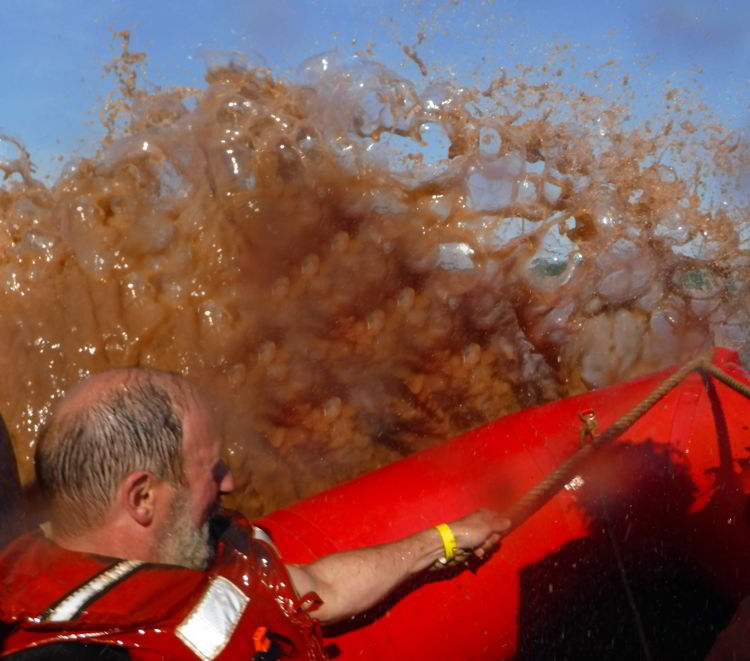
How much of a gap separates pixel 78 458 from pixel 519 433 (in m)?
1.68

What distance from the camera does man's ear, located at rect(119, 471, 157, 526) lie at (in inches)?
78.1

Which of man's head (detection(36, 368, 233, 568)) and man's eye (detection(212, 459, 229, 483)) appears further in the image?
man's eye (detection(212, 459, 229, 483))

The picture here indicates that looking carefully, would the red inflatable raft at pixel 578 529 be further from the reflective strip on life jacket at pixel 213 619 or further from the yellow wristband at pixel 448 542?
the reflective strip on life jacket at pixel 213 619

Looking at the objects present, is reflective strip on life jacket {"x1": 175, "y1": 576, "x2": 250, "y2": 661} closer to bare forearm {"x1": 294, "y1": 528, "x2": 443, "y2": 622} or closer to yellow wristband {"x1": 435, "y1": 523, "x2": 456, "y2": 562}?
bare forearm {"x1": 294, "y1": 528, "x2": 443, "y2": 622}

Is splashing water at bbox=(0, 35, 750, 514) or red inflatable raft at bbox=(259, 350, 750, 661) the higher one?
splashing water at bbox=(0, 35, 750, 514)

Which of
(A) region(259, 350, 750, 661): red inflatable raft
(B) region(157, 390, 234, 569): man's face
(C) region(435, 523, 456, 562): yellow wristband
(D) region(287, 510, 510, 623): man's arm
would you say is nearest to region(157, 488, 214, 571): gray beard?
(B) region(157, 390, 234, 569): man's face

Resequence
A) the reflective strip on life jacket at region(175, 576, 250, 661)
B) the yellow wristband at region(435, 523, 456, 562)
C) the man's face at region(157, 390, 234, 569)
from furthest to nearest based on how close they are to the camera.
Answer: the yellow wristband at region(435, 523, 456, 562)
the man's face at region(157, 390, 234, 569)
the reflective strip on life jacket at region(175, 576, 250, 661)

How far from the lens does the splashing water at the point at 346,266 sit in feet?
9.98

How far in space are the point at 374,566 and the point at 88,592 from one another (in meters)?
0.98

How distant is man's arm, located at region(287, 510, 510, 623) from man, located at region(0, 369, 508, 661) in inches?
1.4

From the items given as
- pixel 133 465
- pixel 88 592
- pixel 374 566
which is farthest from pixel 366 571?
pixel 88 592

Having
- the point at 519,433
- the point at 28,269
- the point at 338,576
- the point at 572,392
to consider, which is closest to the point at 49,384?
the point at 28,269

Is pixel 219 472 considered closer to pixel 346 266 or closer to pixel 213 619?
pixel 213 619

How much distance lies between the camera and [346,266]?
11.3 ft
